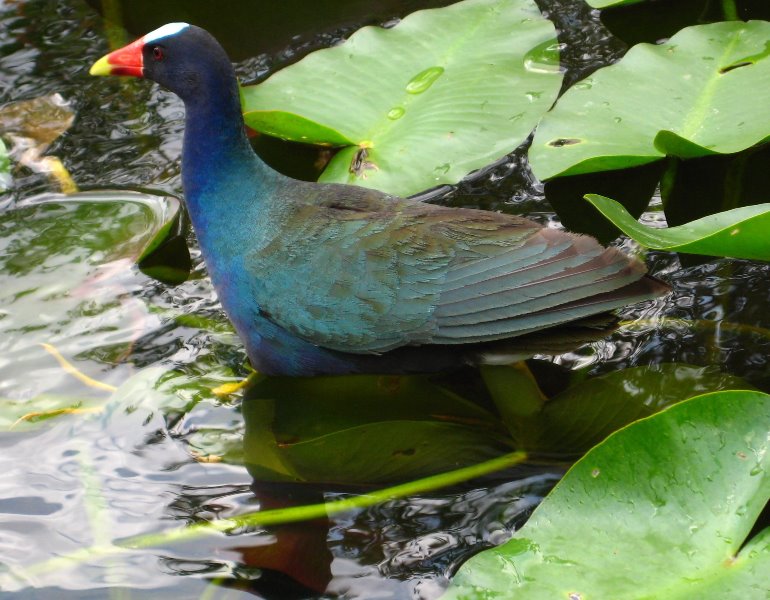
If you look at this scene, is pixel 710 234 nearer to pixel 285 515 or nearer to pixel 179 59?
pixel 285 515

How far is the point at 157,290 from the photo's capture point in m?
2.56

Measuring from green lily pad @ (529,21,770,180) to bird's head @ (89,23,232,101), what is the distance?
75 cm

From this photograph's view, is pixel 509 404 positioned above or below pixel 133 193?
below

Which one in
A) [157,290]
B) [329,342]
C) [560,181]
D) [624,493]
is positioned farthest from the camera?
[560,181]

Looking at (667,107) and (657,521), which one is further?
(667,107)

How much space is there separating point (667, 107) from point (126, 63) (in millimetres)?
1248

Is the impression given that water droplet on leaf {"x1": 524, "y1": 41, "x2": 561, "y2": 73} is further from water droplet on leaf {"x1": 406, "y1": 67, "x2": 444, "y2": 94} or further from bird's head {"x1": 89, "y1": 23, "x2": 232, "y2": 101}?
bird's head {"x1": 89, "y1": 23, "x2": 232, "y2": 101}

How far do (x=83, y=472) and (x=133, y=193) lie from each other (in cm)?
92

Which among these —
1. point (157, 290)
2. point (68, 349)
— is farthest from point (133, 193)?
point (68, 349)

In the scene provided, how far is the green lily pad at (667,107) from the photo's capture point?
2.36 metres

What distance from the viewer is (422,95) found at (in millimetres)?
2680

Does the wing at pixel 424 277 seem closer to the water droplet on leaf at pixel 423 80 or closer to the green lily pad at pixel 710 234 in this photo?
the green lily pad at pixel 710 234

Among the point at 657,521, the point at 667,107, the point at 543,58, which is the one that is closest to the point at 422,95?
the point at 543,58

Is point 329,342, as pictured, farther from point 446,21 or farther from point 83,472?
point 446,21
